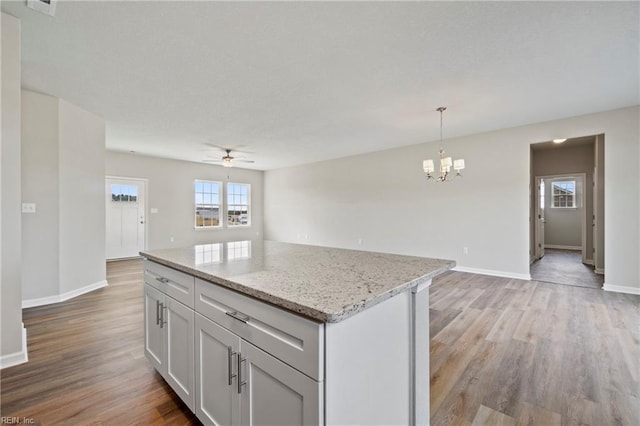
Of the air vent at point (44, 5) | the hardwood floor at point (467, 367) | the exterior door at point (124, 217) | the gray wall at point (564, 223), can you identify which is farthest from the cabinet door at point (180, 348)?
the gray wall at point (564, 223)

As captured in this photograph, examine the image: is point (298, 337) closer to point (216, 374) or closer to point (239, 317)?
point (239, 317)

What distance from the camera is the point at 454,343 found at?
2.41 meters

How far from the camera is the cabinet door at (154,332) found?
1.73 m

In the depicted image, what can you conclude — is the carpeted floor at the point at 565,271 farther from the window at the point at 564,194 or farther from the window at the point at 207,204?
the window at the point at 207,204

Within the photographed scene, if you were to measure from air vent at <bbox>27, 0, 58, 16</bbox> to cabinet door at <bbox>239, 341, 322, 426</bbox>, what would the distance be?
2634mm

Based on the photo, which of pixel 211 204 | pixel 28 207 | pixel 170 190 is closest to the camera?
pixel 28 207

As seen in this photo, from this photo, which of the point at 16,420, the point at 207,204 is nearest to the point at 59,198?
the point at 16,420

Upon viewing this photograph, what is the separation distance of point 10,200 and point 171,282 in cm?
159

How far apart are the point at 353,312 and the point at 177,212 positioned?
7641mm

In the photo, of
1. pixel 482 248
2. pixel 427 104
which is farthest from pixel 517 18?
pixel 482 248

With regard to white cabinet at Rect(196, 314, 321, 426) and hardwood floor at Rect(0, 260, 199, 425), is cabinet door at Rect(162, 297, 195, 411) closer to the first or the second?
white cabinet at Rect(196, 314, 321, 426)

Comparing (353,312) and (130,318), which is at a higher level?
(353,312)

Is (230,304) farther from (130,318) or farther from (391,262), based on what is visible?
(130,318)

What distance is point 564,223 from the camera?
26.5 feet
